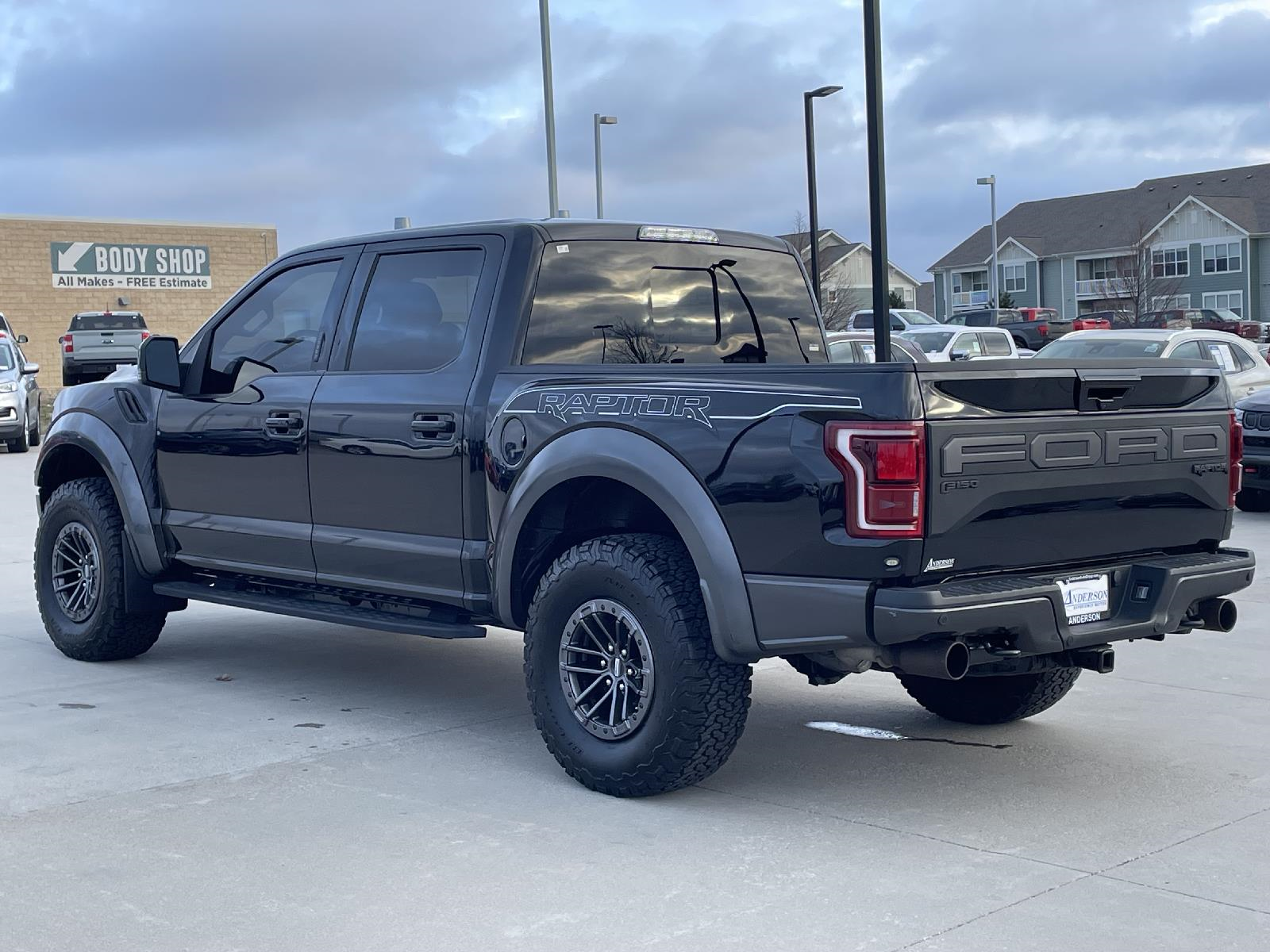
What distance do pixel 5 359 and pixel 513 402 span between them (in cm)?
2050

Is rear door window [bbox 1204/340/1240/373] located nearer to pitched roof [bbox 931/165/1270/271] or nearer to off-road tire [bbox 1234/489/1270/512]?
off-road tire [bbox 1234/489/1270/512]

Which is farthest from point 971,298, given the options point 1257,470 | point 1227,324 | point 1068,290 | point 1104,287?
point 1257,470

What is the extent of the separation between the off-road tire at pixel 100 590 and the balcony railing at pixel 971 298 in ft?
261

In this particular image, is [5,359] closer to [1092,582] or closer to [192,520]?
[192,520]

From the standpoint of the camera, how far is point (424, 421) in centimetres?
620

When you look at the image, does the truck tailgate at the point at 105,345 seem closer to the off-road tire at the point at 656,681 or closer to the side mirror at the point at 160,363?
the side mirror at the point at 160,363

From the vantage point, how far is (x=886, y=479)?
187 inches

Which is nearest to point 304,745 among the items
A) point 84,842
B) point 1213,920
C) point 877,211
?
point 84,842

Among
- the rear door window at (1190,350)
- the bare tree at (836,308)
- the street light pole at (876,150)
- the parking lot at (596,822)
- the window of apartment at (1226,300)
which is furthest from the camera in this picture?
the window of apartment at (1226,300)

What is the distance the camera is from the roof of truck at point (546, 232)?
20.8ft

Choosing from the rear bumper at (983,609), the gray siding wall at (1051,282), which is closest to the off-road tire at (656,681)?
the rear bumper at (983,609)

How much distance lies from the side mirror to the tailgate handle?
4.02m

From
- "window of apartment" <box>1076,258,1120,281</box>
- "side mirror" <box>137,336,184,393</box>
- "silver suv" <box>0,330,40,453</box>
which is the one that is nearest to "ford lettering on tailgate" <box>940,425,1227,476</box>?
"side mirror" <box>137,336,184,393</box>

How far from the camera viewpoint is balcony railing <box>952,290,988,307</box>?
85.2 meters
